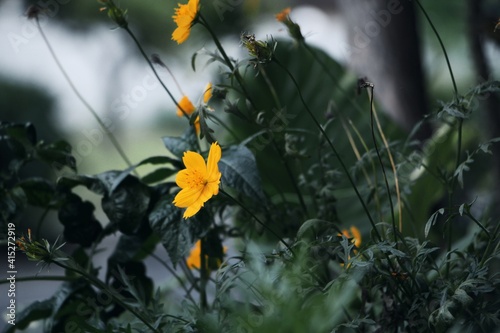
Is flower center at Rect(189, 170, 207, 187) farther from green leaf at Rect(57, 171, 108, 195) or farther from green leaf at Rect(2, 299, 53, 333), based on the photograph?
A: green leaf at Rect(2, 299, 53, 333)

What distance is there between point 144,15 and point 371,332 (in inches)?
269

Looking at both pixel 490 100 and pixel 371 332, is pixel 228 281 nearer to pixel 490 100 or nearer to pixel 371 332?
pixel 371 332

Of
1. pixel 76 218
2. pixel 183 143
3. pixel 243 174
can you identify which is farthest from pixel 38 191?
pixel 243 174

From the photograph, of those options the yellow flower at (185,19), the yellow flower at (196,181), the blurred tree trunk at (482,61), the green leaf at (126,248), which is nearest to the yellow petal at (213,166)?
the yellow flower at (196,181)

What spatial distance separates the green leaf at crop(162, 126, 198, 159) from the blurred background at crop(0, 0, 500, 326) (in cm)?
8

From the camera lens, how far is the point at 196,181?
65 centimetres

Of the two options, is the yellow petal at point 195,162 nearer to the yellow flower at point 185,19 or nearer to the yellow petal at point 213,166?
the yellow petal at point 213,166

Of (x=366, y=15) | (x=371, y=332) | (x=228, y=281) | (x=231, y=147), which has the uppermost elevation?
(x=366, y=15)

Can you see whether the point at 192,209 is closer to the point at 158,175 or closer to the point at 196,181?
the point at 196,181

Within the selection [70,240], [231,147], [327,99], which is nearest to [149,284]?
[70,240]

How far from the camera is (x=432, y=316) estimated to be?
23.5 inches

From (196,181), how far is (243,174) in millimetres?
85

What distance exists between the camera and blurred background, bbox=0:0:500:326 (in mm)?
1438

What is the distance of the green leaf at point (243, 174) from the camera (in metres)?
0.71
